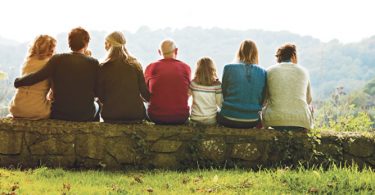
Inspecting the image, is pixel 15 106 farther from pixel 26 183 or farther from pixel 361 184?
pixel 361 184

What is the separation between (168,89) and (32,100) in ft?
5.23

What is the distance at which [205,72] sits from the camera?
6566 millimetres

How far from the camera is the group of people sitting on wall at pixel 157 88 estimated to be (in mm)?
6203

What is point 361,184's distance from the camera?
4.86 metres

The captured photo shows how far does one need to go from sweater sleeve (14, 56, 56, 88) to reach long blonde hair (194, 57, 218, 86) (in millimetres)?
1725

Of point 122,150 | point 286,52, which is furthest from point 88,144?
point 286,52

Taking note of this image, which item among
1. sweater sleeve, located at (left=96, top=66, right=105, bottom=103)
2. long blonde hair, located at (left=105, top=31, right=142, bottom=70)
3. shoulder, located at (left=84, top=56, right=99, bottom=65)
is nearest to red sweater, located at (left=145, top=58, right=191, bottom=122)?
long blonde hair, located at (left=105, top=31, right=142, bottom=70)

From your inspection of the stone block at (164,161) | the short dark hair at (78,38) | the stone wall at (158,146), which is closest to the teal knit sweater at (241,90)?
the stone wall at (158,146)

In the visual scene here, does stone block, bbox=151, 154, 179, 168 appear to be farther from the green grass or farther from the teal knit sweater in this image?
the teal knit sweater

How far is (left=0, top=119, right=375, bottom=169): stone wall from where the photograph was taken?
6.11 metres

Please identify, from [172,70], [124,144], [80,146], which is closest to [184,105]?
[172,70]

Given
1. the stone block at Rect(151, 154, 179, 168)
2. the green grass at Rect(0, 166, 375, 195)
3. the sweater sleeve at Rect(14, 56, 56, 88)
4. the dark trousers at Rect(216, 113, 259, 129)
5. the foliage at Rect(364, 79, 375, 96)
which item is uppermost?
the sweater sleeve at Rect(14, 56, 56, 88)

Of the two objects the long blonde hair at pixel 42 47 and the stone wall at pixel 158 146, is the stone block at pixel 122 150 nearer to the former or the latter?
the stone wall at pixel 158 146

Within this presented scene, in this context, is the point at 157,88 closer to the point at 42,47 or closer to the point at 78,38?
the point at 78,38
